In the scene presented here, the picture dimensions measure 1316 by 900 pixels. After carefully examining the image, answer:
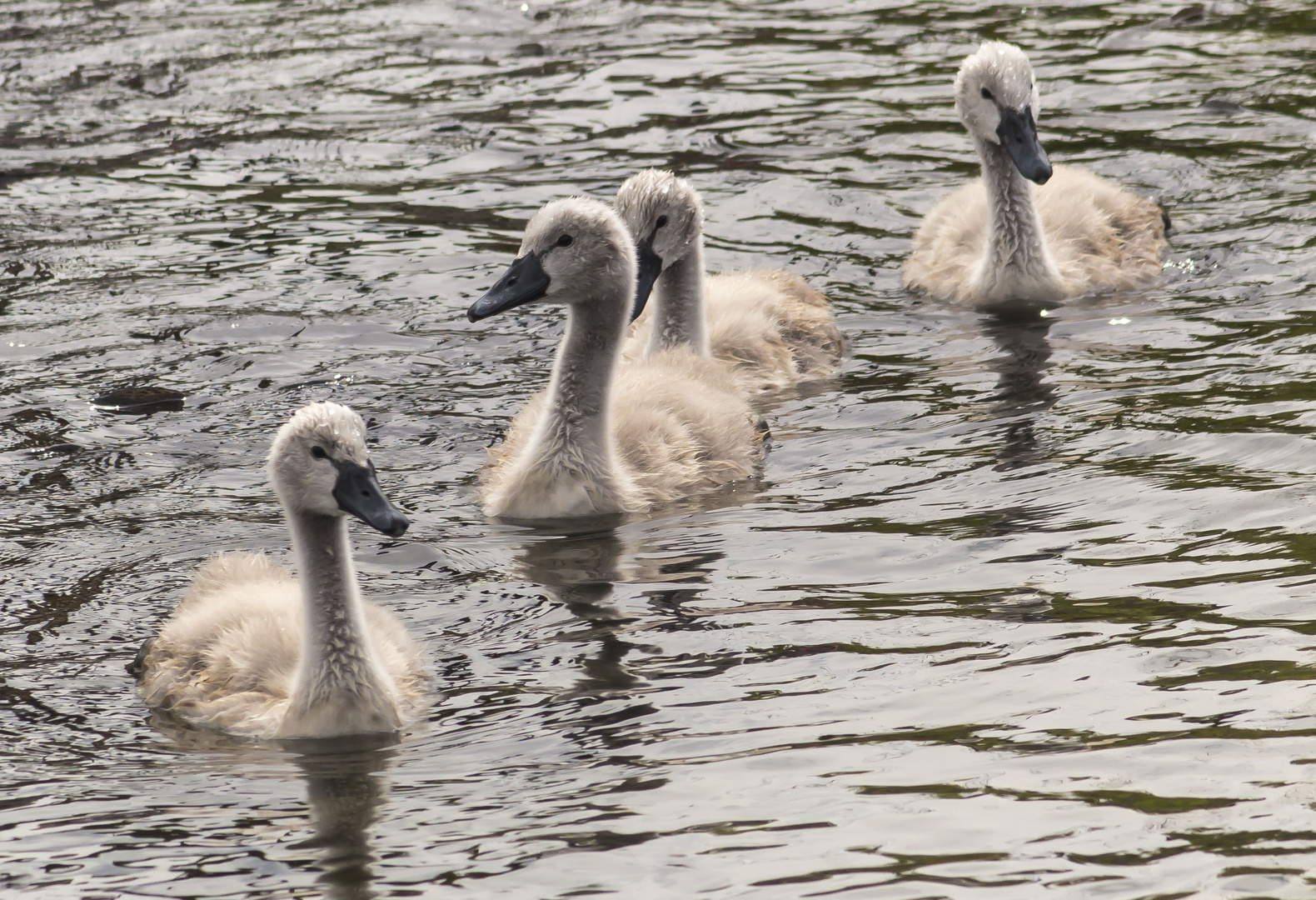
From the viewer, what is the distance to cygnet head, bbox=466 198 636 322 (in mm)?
8312

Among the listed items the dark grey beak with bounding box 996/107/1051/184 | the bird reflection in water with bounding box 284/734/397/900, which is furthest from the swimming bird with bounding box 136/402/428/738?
the dark grey beak with bounding box 996/107/1051/184

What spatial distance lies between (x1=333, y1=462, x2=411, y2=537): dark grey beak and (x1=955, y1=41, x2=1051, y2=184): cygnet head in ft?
18.5

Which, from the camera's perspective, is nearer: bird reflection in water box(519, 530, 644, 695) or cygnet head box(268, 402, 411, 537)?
cygnet head box(268, 402, 411, 537)

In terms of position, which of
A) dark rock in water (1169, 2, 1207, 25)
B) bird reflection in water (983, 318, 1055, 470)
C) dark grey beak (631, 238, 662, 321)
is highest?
dark rock in water (1169, 2, 1207, 25)

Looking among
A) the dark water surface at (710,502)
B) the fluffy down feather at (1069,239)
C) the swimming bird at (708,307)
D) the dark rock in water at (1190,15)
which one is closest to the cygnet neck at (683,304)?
the swimming bird at (708,307)

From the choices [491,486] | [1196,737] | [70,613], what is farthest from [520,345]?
[1196,737]

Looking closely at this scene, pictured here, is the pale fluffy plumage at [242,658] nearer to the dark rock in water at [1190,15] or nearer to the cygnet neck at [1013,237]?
the cygnet neck at [1013,237]

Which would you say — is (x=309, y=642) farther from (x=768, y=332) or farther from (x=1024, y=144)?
(x=1024, y=144)

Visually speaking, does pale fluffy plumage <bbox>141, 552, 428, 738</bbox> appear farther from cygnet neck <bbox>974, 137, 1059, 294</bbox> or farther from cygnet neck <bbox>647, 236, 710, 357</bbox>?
cygnet neck <bbox>974, 137, 1059, 294</bbox>

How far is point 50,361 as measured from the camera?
10062mm

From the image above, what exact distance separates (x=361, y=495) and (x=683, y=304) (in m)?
3.84

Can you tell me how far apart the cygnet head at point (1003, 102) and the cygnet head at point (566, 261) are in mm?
3320

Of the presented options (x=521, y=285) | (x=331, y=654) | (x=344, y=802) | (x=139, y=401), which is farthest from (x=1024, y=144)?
(x=344, y=802)

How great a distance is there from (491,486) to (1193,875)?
445 cm
